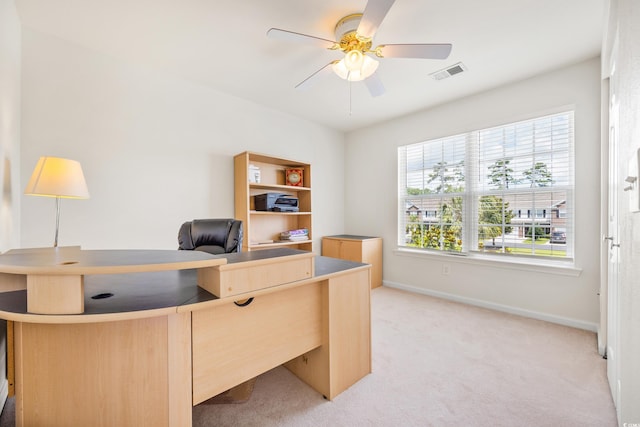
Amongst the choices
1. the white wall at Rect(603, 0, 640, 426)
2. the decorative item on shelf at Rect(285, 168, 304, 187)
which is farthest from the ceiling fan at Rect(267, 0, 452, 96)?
the decorative item on shelf at Rect(285, 168, 304, 187)

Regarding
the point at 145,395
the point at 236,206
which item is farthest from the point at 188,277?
the point at 236,206

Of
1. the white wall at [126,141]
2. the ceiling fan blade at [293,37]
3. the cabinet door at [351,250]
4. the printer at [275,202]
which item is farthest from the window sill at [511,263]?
the ceiling fan blade at [293,37]

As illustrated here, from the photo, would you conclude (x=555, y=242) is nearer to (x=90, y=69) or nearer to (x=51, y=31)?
(x=90, y=69)

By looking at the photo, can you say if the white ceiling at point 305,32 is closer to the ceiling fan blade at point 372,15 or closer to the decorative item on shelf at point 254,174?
the ceiling fan blade at point 372,15

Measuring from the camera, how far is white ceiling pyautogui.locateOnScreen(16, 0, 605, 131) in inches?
74.1

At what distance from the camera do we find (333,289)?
5.46 feet

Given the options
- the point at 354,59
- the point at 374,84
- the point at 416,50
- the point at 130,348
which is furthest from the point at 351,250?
the point at 130,348

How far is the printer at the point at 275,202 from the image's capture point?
134 inches

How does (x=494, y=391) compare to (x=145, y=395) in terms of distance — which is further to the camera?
(x=494, y=391)

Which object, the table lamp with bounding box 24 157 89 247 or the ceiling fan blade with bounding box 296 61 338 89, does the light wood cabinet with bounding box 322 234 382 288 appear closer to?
the ceiling fan blade with bounding box 296 61 338 89

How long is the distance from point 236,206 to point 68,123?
169 cm

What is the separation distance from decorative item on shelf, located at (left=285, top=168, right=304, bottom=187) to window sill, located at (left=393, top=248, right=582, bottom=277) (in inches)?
76.2

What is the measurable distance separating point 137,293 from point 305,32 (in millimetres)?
2159

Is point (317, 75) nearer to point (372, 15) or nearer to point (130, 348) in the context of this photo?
point (372, 15)
